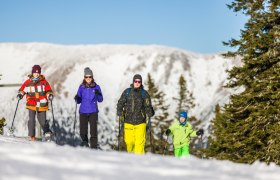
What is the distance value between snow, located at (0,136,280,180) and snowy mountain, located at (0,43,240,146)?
342 feet

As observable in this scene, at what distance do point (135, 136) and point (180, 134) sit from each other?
168cm

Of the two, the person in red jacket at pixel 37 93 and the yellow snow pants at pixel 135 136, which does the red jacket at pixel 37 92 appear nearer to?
the person in red jacket at pixel 37 93

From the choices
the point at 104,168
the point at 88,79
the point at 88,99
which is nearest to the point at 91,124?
the point at 88,99

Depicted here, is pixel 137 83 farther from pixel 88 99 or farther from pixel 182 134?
pixel 182 134

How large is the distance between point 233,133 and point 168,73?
388 ft

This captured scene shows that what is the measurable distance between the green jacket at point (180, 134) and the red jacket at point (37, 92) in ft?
11.9

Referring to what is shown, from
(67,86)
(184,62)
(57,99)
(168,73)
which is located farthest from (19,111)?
(184,62)

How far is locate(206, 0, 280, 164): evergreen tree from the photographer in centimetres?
1752

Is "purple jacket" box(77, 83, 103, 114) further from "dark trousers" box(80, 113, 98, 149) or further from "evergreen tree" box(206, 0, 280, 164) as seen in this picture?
"evergreen tree" box(206, 0, 280, 164)

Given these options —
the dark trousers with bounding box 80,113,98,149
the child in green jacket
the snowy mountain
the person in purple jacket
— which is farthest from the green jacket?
the snowy mountain

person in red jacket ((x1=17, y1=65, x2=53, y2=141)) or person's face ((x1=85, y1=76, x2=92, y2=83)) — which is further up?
person's face ((x1=85, y1=76, x2=92, y2=83))

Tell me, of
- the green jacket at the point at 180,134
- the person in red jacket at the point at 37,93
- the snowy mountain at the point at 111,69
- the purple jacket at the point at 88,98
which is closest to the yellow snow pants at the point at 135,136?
the purple jacket at the point at 88,98

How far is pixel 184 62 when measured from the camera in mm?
143375

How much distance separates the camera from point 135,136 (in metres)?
12.0
